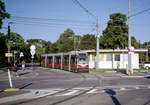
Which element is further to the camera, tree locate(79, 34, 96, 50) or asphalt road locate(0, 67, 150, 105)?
tree locate(79, 34, 96, 50)

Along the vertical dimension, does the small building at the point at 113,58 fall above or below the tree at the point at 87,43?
below

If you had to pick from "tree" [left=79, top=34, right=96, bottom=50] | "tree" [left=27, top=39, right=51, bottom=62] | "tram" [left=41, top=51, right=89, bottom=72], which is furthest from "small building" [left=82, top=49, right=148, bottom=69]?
"tree" [left=27, top=39, right=51, bottom=62]

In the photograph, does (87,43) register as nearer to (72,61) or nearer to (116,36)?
(116,36)

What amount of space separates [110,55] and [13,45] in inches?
1633

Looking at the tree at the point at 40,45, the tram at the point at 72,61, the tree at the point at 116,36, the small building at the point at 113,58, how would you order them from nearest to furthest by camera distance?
1. the tram at the point at 72,61
2. the small building at the point at 113,58
3. the tree at the point at 116,36
4. the tree at the point at 40,45

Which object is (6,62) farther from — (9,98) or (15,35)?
(9,98)

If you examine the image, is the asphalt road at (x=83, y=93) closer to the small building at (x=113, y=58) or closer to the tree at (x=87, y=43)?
the small building at (x=113, y=58)

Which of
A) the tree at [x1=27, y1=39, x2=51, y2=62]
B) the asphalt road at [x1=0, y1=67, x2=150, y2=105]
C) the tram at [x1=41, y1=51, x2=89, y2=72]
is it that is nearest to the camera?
the asphalt road at [x1=0, y1=67, x2=150, y2=105]

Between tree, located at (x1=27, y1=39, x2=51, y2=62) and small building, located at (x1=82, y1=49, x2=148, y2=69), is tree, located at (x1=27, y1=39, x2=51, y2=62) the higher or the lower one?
the higher one

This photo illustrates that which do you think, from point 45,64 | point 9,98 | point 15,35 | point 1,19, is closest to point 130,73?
point 9,98

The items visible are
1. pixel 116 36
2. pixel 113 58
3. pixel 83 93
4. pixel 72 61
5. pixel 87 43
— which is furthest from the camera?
pixel 87 43

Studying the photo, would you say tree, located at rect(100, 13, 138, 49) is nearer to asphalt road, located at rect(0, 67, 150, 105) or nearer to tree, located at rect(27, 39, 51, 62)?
asphalt road, located at rect(0, 67, 150, 105)

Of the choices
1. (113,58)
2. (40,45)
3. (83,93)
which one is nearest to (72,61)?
(113,58)


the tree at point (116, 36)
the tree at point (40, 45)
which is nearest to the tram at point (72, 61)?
the tree at point (116, 36)
